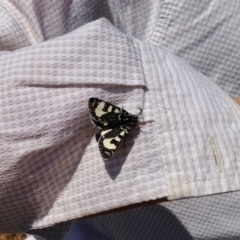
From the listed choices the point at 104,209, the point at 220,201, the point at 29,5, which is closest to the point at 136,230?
the point at 220,201

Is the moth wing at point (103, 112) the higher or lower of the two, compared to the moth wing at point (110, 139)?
higher

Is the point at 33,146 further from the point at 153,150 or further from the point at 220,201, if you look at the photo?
the point at 220,201

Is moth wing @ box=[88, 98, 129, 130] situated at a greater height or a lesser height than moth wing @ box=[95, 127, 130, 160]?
greater
